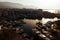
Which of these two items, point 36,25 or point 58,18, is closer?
point 36,25

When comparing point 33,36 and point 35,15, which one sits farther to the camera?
point 35,15

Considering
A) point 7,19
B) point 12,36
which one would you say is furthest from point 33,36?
point 7,19

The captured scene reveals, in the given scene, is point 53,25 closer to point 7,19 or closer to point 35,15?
point 35,15

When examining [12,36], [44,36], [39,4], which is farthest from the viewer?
[39,4]

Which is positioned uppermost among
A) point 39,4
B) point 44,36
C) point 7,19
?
point 39,4

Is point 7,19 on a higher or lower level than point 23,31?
higher

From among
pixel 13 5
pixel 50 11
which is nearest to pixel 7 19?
pixel 13 5

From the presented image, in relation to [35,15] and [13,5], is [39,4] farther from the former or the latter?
[13,5]

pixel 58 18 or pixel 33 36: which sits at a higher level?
pixel 58 18

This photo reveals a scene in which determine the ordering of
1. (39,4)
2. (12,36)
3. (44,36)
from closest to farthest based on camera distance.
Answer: (12,36)
(44,36)
(39,4)
